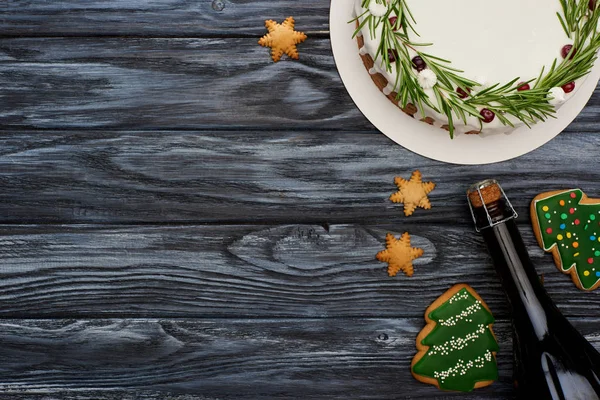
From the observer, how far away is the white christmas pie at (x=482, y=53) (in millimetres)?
785

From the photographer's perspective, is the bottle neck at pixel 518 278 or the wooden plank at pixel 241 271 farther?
the wooden plank at pixel 241 271

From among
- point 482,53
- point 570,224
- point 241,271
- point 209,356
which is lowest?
point 209,356

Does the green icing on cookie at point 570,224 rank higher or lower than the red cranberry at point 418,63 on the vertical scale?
lower

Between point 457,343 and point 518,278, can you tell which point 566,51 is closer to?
point 518,278

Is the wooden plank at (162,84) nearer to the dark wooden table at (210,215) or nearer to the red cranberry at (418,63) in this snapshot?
the dark wooden table at (210,215)

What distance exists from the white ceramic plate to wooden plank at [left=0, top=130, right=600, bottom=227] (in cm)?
4

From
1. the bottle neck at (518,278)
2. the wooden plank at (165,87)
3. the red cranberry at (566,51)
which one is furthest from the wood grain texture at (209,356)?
the red cranberry at (566,51)

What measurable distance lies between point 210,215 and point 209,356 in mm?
242

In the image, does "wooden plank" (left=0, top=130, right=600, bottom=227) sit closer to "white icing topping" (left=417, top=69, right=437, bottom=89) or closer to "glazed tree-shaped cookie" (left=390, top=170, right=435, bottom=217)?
"glazed tree-shaped cookie" (left=390, top=170, right=435, bottom=217)

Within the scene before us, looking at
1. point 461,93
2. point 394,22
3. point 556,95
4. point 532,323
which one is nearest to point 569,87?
point 556,95

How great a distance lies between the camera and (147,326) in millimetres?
965

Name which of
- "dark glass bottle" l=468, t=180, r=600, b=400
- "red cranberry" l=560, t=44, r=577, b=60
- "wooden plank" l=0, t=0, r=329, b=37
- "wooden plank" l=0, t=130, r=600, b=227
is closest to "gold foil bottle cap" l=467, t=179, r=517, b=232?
"dark glass bottle" l=468, t=180, r=600, b=400

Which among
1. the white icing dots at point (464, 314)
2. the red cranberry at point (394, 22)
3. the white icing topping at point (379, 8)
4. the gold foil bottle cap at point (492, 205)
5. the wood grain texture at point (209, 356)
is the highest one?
the white icing topping at point (379, 8)

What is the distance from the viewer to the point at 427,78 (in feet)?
2.55
